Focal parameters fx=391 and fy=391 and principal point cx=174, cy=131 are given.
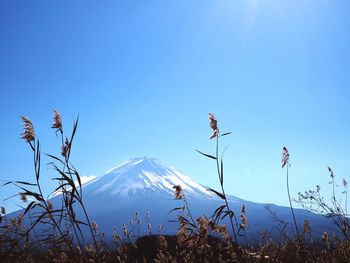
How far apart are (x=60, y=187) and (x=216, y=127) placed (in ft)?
5.48

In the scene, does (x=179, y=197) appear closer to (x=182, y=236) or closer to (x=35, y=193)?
(x=182, y=236)

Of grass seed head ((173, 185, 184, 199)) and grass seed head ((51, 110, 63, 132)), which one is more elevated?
grass seed head ((51, 110, 63, 132))

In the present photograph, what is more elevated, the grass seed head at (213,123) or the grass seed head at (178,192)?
the grass seed head at (213,123)

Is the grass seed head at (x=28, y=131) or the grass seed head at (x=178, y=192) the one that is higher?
the grass seed head at (x=28, y=131)

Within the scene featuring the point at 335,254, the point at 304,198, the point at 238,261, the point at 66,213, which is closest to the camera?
the point at 238,261

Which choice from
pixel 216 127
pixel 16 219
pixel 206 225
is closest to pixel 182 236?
pixel 206 225

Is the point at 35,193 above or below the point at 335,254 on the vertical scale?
above

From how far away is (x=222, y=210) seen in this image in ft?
12.0

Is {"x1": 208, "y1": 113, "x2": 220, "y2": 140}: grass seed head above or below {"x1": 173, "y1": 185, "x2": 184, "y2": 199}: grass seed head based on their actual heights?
above

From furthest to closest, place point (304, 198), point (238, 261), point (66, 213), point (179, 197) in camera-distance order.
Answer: point (304, 198) → point (179, 197) → point (66, 213) → point (238, 261)

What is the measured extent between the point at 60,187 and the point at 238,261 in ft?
6.02

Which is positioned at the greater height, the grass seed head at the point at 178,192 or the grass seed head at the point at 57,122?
the grass seed head at the point at 57,122

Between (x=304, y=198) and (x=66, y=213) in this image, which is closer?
(x=66, y=213)

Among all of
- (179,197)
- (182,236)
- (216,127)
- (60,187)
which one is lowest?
(182,236)
